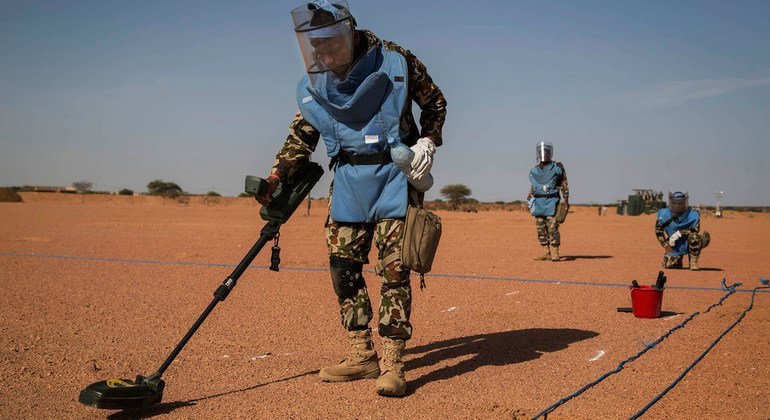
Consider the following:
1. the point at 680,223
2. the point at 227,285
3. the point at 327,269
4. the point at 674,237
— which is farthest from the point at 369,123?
the point at 680,223

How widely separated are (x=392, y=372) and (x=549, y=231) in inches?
414

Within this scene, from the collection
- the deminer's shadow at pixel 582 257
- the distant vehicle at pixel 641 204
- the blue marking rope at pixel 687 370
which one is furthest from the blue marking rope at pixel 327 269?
the distant vehicle at pixel 641 204

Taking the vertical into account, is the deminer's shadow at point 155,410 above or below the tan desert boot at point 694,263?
below

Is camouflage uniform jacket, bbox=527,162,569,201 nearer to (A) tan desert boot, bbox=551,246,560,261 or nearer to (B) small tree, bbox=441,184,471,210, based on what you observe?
(A) tan desert boot, bbox=551,246,560,261

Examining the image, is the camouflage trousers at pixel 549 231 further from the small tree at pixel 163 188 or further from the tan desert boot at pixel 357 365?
the small tree at pixel 163 188

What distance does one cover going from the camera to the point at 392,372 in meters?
4.48

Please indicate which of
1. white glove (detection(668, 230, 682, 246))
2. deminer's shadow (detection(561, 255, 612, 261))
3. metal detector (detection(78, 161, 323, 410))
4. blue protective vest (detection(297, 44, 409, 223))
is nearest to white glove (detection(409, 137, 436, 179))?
blue protective vest (detection(297, 44, 409, 223))

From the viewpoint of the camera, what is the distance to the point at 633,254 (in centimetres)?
1652

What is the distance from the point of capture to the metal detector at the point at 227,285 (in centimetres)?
391

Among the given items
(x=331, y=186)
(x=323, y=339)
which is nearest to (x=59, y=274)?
(x=323, y=339)

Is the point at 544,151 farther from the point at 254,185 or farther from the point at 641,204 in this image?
the point at 641,204

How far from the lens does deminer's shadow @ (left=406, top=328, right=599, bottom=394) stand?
16.8ft

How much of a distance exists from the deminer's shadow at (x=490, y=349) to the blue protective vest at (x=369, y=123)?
3.76ft

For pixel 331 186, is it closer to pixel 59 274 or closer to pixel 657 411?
pixel 657 411
